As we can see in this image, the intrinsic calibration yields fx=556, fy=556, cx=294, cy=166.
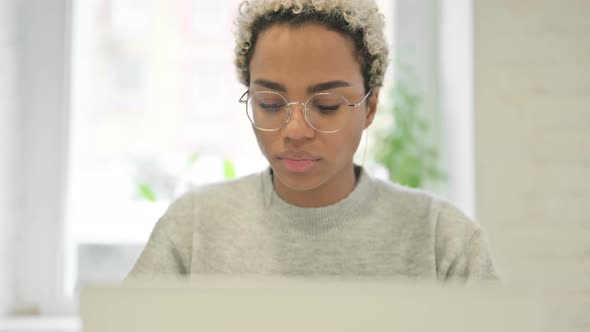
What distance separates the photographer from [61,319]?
1.97 metres

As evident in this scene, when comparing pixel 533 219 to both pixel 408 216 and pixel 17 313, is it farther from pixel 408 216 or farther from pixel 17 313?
pixel 17 313

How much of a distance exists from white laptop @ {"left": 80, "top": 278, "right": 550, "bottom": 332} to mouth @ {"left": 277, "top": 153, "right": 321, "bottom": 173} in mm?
583

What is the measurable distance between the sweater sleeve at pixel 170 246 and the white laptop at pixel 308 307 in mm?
711

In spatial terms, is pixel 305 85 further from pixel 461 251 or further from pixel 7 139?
pixel 7 139

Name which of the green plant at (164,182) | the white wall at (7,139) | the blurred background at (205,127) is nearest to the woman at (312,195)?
the blurred background at (205,127)

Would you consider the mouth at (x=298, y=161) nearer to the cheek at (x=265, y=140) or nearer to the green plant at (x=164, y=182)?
the cheek at (x=265, y=140)

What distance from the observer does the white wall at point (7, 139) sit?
6.04ft

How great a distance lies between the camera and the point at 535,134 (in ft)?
6.01

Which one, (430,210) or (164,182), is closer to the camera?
(430,210)

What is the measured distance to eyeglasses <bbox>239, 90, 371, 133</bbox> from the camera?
936mm

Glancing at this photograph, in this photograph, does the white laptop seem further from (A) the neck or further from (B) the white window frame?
(B) the white window frame

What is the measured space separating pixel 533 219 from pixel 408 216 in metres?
0.88

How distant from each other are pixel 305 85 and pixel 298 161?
0.13m

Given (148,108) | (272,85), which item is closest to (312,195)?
(272,85)
